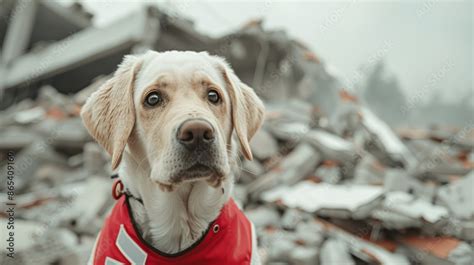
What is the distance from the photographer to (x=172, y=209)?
182cm

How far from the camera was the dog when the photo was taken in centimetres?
172

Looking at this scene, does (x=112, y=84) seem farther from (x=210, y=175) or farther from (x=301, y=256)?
(x=301, y=256)

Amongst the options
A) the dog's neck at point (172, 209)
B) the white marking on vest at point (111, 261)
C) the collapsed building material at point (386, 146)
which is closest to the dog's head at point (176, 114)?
the dog's neck at point (172, 209)

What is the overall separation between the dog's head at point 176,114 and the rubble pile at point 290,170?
60 cm

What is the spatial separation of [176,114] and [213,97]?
29 centimetres

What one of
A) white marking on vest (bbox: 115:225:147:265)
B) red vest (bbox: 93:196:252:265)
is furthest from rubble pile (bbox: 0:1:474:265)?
white marking on vest (bbox: 115:225:147:265)

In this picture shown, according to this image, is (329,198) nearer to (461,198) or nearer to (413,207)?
(413,207)

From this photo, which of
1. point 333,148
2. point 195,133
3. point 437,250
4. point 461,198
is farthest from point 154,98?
point 333,148

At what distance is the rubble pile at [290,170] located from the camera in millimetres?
3604

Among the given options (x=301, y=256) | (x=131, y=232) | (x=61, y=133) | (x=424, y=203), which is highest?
(x=131, y=232)

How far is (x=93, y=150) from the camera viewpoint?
5.82 m

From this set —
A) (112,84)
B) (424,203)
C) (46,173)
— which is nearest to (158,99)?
(112,84)

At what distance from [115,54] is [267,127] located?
4.70m

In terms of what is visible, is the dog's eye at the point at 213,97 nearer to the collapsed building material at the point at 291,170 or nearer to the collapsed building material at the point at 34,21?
the collapsed building material at the point at 291,170
